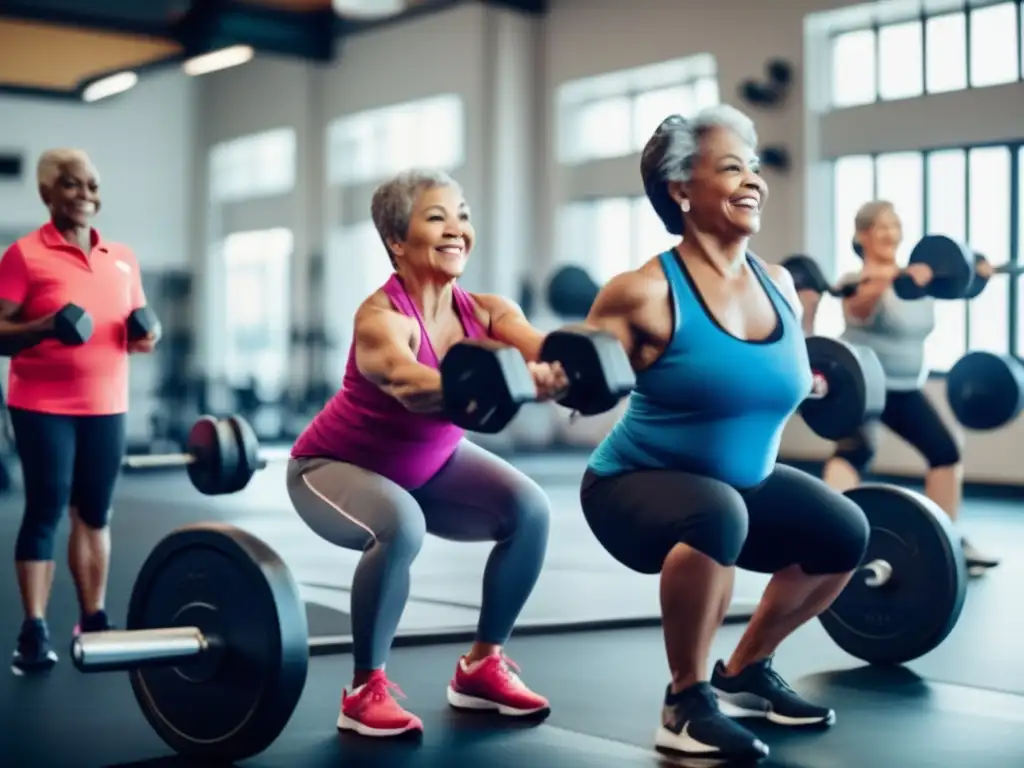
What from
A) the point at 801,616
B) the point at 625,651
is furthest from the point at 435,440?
the point at 625,651

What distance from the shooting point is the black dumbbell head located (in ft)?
8.53

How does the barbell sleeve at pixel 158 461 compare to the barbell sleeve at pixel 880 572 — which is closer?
the barbell sleeve at pixel 158 461

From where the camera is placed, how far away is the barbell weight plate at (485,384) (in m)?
1.73

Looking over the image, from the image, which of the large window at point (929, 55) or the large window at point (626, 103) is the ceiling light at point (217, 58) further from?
the large window at point (929, 55)

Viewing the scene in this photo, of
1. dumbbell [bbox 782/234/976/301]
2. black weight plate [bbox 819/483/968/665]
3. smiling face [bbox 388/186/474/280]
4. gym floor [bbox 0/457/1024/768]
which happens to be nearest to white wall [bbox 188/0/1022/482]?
dumbbell [bbox 782/234/976/301]

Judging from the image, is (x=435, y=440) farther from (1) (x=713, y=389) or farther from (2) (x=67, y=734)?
(2) (x=67, y=734)

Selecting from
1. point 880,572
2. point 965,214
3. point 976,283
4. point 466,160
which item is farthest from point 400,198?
point 466,160

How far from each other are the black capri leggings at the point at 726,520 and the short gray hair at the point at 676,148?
427mm

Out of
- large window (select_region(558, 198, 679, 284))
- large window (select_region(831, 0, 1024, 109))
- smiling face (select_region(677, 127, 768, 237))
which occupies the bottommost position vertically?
smiling face (select_region(677, 127, 768, 237))

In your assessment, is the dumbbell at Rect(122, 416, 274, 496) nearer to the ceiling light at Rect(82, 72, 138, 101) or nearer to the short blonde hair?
the short blonde hair

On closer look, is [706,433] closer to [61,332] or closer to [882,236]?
[61,332]

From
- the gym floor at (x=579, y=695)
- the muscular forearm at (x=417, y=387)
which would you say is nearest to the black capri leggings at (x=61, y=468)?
the gym floor at (x=579, y=695)

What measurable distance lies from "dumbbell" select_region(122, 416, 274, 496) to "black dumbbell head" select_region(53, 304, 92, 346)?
0.41 metres

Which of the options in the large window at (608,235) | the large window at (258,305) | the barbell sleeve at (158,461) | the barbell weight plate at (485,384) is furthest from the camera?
the large window at (258,305)
